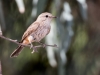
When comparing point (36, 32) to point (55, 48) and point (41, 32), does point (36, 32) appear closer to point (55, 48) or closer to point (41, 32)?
point (41, 32)

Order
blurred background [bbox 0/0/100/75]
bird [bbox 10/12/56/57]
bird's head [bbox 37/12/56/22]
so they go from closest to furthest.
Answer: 1. bird's head [bbox 37/12/56/22]
2. bird [bbox 10/12/56/57]
3. blurred background [bbox 0/0/100/75]

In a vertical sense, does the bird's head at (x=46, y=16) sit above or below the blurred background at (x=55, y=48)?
above

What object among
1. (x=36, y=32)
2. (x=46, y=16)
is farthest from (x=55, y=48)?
(x=46, y=16)

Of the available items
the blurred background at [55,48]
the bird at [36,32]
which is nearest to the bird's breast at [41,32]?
the bird at [36,32]

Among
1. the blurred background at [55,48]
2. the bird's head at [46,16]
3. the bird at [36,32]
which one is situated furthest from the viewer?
the blurred background at [55,48]

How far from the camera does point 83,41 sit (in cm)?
473

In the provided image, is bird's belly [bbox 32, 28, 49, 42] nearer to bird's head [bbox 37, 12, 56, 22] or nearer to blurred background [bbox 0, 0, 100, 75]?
bird's head [bbox 37, 12, 56, 22]

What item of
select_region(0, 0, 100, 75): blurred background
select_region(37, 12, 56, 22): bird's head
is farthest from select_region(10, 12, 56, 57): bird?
select_region(0, 0, 100, 75): blurred background

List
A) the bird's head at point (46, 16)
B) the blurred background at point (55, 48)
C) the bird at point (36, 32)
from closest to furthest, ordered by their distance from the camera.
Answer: the bird's head at point (46, 16) → the bird at point (36, 32) → the blurred background at point (55, 48)

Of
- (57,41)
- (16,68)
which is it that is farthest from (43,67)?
(57,41)

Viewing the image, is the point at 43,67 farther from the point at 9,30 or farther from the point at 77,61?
the point at 9,30

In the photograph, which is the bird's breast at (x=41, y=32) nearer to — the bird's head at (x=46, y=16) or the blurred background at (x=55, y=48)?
the bird's head at (x=46, y=16)

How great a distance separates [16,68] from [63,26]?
1779 millimetres

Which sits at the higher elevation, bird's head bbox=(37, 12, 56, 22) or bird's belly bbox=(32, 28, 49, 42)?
bird's head bbox=(37, 12, 56, 22)
